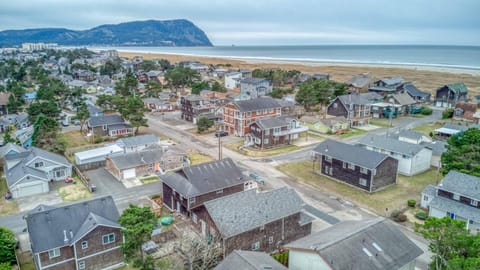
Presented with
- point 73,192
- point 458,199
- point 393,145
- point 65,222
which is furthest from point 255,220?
point 393,145

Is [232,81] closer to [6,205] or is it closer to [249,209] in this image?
[6,205]

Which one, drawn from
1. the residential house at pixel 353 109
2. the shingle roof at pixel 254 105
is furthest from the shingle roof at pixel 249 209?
the residential house at pixel 353 109

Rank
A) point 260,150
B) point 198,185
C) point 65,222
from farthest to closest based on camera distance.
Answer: point 260,150
point 198,185
point 65,222

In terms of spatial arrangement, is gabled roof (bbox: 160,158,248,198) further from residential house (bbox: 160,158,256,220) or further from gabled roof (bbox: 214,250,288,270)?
gabled roof (bbox: 214,250,288,270)

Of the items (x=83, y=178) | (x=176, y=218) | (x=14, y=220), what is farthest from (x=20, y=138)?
(x=176, y=218)

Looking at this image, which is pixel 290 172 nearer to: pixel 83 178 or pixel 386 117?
pixel 83 178

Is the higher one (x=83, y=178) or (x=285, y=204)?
(x=285, y=204)

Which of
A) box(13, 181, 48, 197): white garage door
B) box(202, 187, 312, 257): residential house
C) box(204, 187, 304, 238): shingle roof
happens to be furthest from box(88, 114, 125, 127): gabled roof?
box(204, 187, 304, 238): shingle roof
